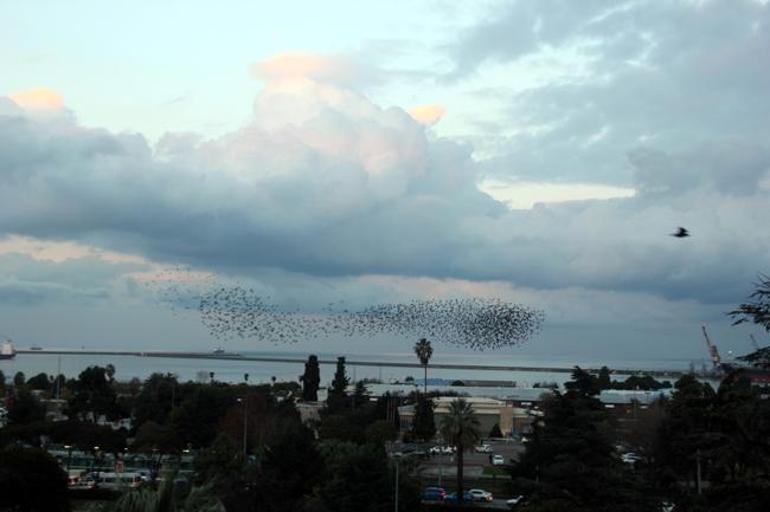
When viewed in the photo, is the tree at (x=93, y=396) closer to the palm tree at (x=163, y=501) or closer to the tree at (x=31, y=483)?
the tree at (x=31, y=483)

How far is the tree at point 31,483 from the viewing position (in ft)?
129

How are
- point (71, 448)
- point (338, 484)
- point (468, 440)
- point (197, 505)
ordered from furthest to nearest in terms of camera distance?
point (71, 448), point (468, 440), point (338, 484), point (197, 505)

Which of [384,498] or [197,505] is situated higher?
[197,505]

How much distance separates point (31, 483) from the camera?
39.7 m

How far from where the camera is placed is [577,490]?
35.6 meters

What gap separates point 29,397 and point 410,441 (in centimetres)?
3981

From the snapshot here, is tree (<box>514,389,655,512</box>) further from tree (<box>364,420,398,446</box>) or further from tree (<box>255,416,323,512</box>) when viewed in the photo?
tree (<box>364,420,398,446</box>)

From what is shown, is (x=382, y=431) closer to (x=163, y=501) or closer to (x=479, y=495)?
(x=479, y=495)

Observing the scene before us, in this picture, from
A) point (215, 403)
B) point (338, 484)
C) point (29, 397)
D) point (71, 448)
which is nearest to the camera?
point (338, 484)

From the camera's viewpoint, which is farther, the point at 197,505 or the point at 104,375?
the point at 104,375

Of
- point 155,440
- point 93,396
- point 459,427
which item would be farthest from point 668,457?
point 93,396

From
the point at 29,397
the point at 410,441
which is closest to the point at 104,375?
the point at 29,397

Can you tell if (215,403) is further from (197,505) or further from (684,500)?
(197,505)

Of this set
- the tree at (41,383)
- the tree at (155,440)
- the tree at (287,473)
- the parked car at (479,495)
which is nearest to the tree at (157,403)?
the tree at (155,440)
